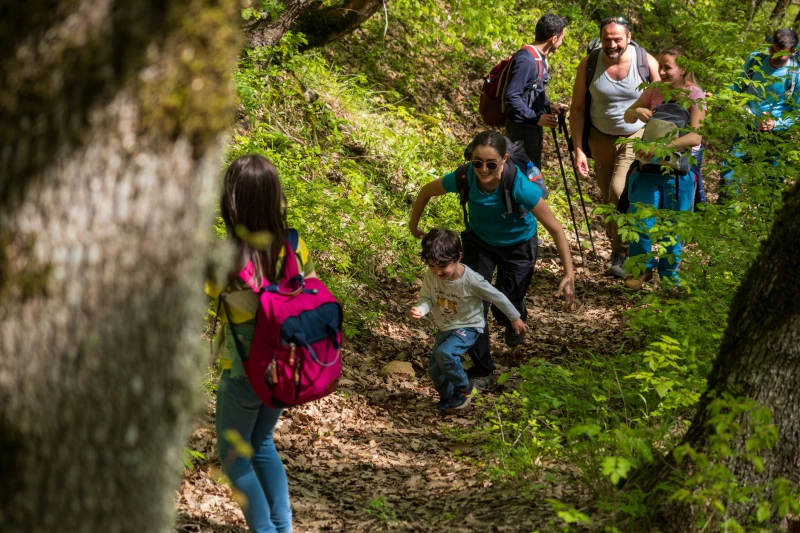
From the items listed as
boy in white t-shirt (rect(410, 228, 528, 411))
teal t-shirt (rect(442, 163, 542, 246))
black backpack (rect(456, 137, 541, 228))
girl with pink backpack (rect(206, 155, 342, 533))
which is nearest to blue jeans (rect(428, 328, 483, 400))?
boy in white t-shirt (rect(410, 228, 528, 411))

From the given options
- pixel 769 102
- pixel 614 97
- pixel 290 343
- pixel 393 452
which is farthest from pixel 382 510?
pixel 614 97

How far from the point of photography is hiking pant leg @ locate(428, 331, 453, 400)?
563cm

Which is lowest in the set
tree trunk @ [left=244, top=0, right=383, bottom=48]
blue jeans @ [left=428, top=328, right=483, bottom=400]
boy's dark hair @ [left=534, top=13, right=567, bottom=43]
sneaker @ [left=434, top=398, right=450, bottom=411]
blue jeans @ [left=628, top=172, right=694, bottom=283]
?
sneaker @ [left=434, top=398, right=450, bottom=411]

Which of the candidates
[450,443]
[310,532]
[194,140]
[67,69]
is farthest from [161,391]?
[450,443]

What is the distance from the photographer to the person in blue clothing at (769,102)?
5387 mm

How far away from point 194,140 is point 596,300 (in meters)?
6.84

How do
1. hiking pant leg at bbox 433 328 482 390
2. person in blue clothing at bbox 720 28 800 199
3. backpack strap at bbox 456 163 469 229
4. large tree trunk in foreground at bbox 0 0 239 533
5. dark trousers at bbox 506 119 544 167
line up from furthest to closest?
dark trousers at bbox 506 119 544 167 < backpack strap at bbox 456 163 469 229 < hiking pant leg at bbox 433 328 482 390 < person in blue clothing at bbox 720 28 800 199 < large tree trunk in foreground at bbox 0 0 239 533

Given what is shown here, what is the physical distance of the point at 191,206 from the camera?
1.79 m

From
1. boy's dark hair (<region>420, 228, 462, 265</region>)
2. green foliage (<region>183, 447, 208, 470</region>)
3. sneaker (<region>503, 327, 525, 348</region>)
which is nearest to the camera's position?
green foliage (<region>183, 447, 208, 470</region>)

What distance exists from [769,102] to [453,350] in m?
3.18

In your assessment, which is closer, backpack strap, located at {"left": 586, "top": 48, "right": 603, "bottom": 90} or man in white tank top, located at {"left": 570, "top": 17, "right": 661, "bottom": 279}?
man in white tank top, located at {"left": 570, "top": 17, "right": 661, "bottom": 279}

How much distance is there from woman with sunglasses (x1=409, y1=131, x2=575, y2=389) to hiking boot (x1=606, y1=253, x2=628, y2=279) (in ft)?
7.78

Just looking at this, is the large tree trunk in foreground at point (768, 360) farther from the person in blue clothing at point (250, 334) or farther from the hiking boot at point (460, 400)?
the hiking boot at point (460, 400)

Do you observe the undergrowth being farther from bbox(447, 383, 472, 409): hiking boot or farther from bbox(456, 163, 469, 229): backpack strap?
bbox(456, 163, 469, 229): backpack strap
